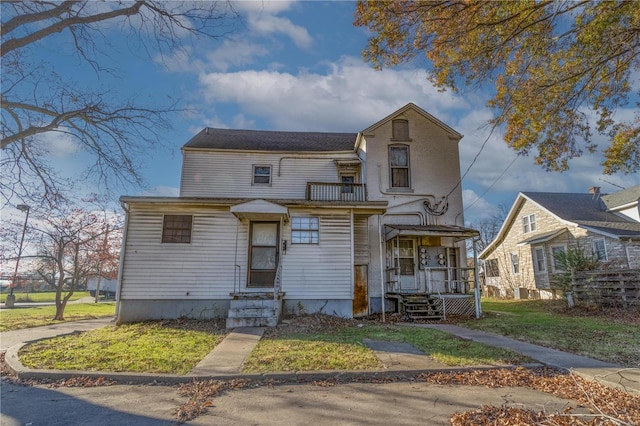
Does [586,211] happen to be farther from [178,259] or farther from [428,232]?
[178,259]

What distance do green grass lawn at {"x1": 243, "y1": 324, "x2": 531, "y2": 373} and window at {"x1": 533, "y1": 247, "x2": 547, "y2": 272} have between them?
49.9ft

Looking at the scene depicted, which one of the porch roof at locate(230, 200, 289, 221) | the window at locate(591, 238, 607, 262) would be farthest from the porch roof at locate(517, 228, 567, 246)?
the porch roof at locate(230, 200, 289, 221)

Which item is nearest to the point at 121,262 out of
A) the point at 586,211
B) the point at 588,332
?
the point at 588,332

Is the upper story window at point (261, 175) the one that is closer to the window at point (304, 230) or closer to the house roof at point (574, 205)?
the window at point (304, 230)

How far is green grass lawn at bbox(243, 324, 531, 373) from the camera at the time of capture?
514 cm

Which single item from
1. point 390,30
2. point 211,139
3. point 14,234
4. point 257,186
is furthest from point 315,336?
point 14,234

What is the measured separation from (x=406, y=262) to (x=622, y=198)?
54.8 feet

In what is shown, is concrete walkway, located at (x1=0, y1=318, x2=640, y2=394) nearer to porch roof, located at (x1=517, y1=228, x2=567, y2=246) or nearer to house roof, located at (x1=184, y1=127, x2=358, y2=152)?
house roof, located at (x1=184, y1=127, x2=358, y2=152)

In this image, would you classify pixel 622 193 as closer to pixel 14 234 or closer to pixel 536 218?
pixel 536 218

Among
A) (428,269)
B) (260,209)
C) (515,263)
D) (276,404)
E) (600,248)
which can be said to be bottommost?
(276,404)

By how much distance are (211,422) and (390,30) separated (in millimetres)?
7701

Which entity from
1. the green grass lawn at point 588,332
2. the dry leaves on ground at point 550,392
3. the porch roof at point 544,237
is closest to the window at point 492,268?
the porch roof at point 544,237

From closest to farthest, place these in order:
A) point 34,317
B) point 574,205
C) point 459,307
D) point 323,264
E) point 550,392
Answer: point 550,392 < point 323,264 < point 459,307 < point 34,317 < point 574,205

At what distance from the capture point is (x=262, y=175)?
14070 millimetres
